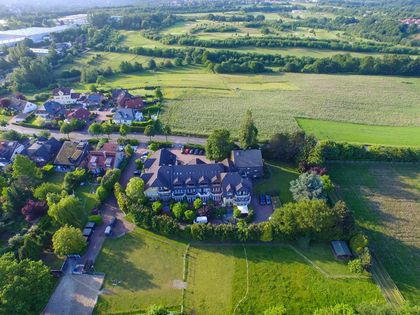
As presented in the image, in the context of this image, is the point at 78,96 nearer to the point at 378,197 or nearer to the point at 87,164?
the point at 87,164

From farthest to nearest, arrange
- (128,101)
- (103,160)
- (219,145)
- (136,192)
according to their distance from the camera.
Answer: (128,101) < (103,160) < (219,145) < (136,192)

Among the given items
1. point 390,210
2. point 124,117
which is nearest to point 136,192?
point 124,117

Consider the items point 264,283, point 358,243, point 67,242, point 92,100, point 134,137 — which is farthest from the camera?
point 92,100

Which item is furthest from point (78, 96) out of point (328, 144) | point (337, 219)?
point (337, 219)

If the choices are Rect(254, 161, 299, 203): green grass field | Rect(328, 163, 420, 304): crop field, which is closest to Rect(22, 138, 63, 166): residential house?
Rect(254, 161, 299, 203): green grass field

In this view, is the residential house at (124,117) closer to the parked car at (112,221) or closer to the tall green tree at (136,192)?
the tall green tree at (136,192)

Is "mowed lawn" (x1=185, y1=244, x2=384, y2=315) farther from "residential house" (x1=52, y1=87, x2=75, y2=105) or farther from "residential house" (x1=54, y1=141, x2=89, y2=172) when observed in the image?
"residential house" (x1=52, y1=87, x2=75, y2=105)

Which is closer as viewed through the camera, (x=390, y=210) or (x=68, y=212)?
(x=68, y=212)

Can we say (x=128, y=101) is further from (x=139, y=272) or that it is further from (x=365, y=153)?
(x=365, y=153)
